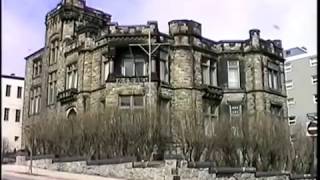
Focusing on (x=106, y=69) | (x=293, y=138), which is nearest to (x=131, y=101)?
(x=106, y=69)

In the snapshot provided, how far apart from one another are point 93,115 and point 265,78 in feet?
54.5

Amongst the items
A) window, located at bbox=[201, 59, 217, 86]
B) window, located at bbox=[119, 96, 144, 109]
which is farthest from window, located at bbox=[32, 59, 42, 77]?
window, located at bbox=[201, 59, 217, 86]

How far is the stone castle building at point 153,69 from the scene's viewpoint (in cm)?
3597

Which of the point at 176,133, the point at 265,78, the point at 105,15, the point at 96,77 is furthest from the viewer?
the point at 105,15

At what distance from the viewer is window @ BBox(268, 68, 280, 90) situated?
136 ft

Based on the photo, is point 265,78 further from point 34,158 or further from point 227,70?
point 34,158

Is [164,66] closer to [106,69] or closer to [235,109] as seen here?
[106,69]

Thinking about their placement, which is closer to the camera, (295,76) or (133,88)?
(133,88)

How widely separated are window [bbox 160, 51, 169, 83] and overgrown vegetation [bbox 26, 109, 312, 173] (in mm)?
7582

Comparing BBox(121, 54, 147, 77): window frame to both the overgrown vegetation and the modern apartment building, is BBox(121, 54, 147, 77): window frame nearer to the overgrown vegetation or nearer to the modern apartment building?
the overgrown vegetation

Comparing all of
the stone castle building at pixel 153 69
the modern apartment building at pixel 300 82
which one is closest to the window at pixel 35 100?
the stone castle building at pixel 153 69

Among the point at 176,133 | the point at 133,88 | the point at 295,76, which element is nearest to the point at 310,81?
the point at 295,76

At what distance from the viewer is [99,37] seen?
3797 cm

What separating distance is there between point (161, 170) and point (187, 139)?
4.21m
